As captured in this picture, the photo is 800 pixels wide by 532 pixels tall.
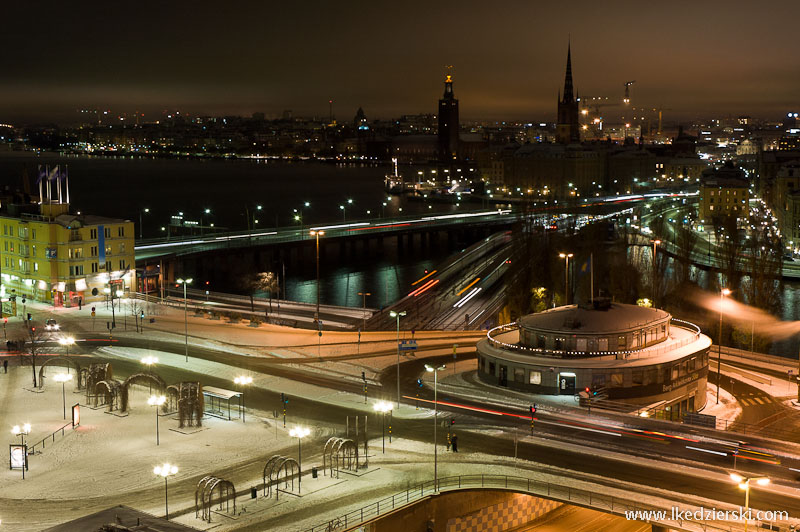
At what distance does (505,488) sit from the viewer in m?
14.0

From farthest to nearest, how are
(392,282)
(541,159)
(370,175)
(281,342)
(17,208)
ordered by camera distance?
(370,175) → (541,159) → (392,282) → (17,208) → (281,342)

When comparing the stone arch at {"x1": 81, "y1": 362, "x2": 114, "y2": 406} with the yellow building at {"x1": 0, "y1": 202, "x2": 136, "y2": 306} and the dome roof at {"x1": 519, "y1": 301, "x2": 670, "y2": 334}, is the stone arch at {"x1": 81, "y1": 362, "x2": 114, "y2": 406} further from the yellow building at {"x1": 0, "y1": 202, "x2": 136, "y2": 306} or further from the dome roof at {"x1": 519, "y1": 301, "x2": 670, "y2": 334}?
the yellow building at {"x1": 0, "y1": 202, "x2": 136, "y2": 306}

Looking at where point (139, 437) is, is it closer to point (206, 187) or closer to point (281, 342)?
point (281, 342)

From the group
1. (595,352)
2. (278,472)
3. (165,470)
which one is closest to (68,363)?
(165,470)

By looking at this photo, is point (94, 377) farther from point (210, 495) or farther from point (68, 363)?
point (210, 495)

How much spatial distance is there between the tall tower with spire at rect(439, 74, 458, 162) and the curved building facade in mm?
137498

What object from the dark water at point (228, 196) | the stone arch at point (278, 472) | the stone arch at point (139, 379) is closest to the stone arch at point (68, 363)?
the stone arch at point (139, 379)

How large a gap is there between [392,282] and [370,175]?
114 metres

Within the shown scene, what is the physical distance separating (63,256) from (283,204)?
212 feet

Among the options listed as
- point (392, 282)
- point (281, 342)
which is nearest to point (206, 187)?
point (392, 282)

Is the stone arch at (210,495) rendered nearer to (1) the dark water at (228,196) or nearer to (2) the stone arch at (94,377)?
(2) the stone arch at (94,377)

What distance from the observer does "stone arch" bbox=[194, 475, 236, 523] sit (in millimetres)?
13336

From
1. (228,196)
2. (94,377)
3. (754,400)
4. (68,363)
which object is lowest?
(754,400)

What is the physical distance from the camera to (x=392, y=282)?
49312mm
